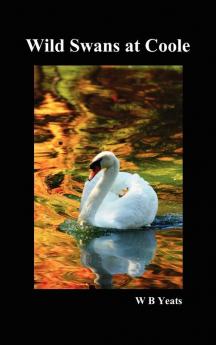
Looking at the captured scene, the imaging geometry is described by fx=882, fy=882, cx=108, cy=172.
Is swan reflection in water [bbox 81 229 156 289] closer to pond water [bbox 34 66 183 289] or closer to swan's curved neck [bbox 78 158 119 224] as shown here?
pond water [bbox 34 66 183 289]

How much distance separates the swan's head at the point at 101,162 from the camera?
31.7 feet

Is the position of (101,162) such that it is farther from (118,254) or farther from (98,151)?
(98,151)

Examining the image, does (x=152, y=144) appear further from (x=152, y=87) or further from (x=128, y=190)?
(x=152, y=87)

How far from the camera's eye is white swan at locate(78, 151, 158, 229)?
965 centimetres

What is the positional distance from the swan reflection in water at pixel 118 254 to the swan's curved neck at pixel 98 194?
0.30 metres

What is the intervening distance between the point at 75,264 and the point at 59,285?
0.63 metres

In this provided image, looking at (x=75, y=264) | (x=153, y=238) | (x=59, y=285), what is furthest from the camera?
(x=153, y=238)

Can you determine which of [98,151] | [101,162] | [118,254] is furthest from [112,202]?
[98,151]

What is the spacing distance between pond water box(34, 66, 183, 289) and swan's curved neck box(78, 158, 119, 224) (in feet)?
0.56

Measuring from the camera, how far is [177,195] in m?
10.5

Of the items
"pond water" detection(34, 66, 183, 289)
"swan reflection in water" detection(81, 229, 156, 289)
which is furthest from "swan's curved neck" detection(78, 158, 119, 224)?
"swan reflection in water" detection(81, 229, 156, 289)

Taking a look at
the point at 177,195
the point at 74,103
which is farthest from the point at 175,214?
the point at 74,103

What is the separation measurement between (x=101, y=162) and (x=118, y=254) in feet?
3.82

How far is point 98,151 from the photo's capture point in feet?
38.8
